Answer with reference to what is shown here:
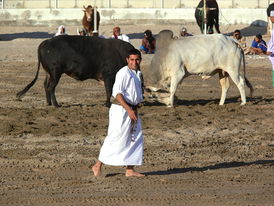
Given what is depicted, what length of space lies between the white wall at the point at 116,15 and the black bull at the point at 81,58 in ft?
69.8

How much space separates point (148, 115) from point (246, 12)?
2285cm

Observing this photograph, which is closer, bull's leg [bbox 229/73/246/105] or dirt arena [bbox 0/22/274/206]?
dirt arena [bbox 0/22/274/206]

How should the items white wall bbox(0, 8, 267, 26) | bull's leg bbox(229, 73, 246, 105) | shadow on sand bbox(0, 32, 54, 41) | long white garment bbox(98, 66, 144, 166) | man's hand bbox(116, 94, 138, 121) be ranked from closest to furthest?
man's hand bbox(116, 94, 138, 121)
long white garment bbox(98, 66, 144, 166)
bull's leg bbox(229, 73, 246, 105)
shadow on sand bbox(0, 32, 54, 41)
white wall bbox(0, 8, 267, 26)

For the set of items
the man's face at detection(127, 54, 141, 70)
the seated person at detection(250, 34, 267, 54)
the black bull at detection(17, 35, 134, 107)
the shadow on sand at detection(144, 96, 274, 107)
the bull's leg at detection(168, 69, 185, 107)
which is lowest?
the shadow on sand at detection(144, 96, 274, 107)

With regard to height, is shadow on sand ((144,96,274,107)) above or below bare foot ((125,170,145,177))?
below

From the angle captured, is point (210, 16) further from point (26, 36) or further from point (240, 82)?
point (240, 82)

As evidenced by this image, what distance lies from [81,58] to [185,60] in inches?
73.7

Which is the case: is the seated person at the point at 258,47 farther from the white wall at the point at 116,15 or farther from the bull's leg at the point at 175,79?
the white wall at the point at 116,15

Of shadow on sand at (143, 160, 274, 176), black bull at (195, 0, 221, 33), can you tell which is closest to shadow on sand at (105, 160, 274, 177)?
shadow on sand at (143, 160, 274, 176)

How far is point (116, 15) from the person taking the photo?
40.8 metres

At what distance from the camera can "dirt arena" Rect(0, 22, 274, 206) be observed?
35.8ft

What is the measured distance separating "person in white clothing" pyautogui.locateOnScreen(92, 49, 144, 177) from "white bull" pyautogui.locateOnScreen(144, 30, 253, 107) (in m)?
6.54

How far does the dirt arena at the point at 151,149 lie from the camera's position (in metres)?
10.9

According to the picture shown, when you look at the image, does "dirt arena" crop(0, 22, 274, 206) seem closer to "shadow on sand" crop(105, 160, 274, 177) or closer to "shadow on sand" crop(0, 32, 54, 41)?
"shadow on sand" crop(105, 160, 274, 177)
